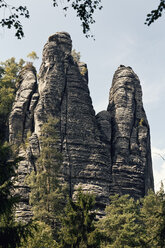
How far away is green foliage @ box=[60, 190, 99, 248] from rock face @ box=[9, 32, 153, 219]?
57.0 ft

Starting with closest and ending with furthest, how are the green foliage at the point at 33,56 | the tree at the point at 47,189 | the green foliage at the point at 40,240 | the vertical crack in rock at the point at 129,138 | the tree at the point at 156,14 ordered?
the tree at the point at 156,14 < the green foliage at the point at 40,240 < the tree at the point at 47,189 < the vertical crack in rock at the point at 129,138 < the green foliage at the point at 33,56

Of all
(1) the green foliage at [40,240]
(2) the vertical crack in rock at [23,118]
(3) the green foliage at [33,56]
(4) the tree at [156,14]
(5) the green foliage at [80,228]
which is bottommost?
(1) the green foliage at [40,240]

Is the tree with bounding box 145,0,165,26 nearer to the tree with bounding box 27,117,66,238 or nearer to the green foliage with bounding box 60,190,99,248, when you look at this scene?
the green foliage with bounding box 60,190,99,248

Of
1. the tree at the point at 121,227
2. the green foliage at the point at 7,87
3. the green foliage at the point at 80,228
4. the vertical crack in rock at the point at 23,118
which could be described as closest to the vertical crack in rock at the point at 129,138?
the tree at the point at 121,227

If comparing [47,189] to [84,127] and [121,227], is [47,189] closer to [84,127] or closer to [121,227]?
[121,227]

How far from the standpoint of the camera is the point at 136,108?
49562 millimetres

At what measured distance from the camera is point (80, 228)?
1888 centimetres

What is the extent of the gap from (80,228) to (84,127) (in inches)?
954

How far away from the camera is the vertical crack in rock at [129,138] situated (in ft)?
140

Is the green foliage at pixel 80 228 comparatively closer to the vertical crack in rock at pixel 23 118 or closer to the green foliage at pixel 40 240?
the green foliage at pixel 40 240

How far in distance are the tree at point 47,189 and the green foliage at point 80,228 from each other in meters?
7.83

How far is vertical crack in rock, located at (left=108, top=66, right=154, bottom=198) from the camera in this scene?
42594 millimetres

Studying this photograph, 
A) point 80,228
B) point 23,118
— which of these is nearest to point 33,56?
point 23,118

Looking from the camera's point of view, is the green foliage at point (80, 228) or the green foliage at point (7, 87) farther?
the green foliage at point (7, 87)
